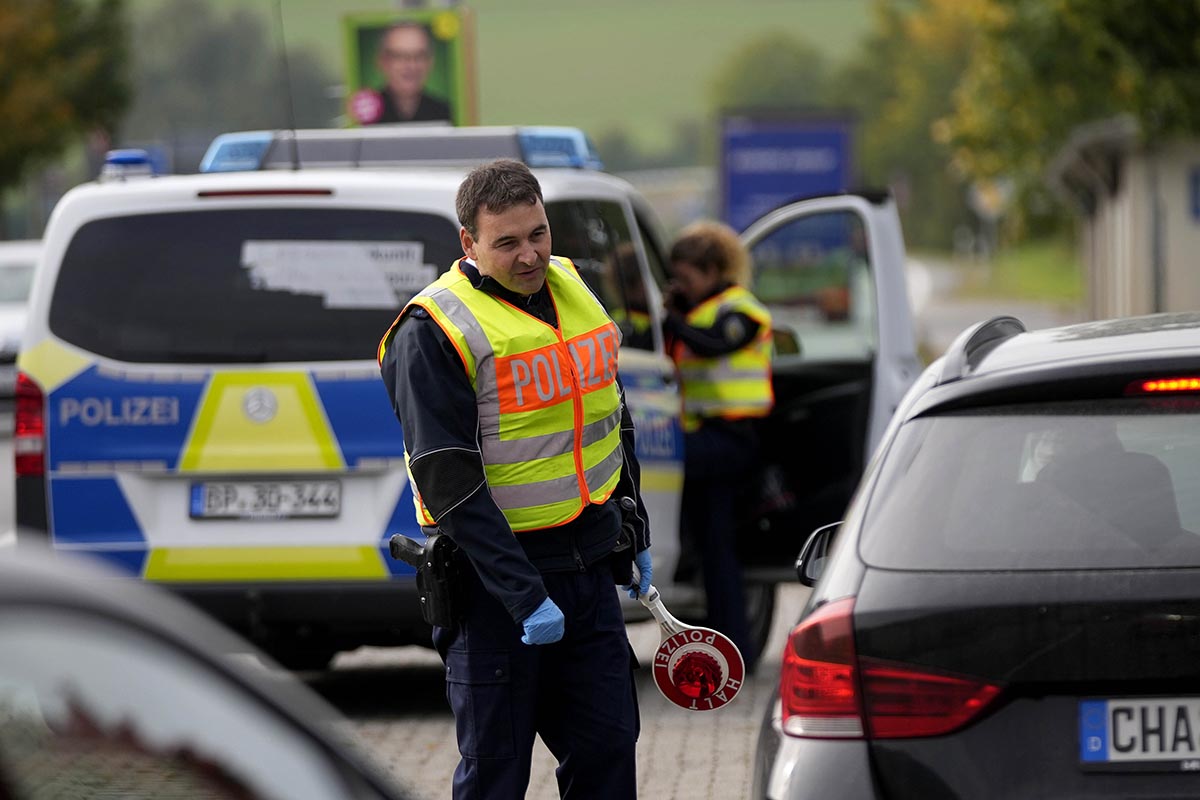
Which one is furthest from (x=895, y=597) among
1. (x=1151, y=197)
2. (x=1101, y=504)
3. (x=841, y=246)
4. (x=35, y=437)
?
(x=1151, y=197)

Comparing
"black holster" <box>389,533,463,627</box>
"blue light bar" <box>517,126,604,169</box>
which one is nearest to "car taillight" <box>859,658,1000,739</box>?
"black holster" <box>389,533,463,627</box>

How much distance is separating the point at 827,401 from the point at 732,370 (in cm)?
79

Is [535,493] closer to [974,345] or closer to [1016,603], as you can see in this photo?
[974,345]

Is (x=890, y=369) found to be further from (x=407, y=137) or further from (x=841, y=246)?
(x=841, y=246)

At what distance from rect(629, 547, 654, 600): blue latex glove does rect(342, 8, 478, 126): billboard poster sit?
10735 millimetres

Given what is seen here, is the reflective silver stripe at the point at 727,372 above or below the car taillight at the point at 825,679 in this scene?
below

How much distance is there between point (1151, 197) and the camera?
26.0 metres

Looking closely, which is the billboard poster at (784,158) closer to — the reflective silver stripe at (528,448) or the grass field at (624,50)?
the reflective silver stripe at (528,448)

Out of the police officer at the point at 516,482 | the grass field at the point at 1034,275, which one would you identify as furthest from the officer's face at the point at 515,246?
the grass field at the point at 1034,275

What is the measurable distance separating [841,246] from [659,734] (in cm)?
1045

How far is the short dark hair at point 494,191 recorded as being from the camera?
→ 4297 mm

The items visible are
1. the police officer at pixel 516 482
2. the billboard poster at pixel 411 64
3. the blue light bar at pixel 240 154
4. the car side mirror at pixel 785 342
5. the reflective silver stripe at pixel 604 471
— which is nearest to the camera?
the police officer at pixel 516 482

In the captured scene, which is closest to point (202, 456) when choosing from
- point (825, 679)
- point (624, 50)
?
point (825, 679)

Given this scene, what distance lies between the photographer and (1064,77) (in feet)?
100
